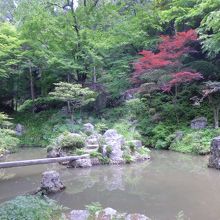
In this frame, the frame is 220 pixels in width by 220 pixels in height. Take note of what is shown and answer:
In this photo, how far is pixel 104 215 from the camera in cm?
525

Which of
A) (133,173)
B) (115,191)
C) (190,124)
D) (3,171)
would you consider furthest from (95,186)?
(190,124)

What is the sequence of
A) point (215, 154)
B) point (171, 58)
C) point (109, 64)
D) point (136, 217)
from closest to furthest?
point (136, 217), point (215, 154), point (171, 58), point (109, 64)

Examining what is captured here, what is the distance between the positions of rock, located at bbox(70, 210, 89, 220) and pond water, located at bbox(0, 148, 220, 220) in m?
0.55

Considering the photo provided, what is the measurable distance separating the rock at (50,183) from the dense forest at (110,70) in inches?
243

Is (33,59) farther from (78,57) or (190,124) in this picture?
(190,124)

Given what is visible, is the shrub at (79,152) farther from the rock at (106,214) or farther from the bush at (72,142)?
the rock at (106,214)

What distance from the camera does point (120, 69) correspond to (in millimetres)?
17859

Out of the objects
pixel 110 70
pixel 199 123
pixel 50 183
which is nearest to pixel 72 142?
pixel 50 183

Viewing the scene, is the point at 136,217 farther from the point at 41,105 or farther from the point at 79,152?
the point at 41,105

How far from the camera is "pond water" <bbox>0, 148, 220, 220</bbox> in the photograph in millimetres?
5859

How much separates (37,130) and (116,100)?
498 cm

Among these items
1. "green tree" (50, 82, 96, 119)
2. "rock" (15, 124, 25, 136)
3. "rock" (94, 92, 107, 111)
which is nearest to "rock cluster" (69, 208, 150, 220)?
"green tree" (50, 82, 96, 119)

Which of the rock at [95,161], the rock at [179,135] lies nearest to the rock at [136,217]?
the rock at [95,161]

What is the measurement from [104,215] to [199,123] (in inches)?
374
